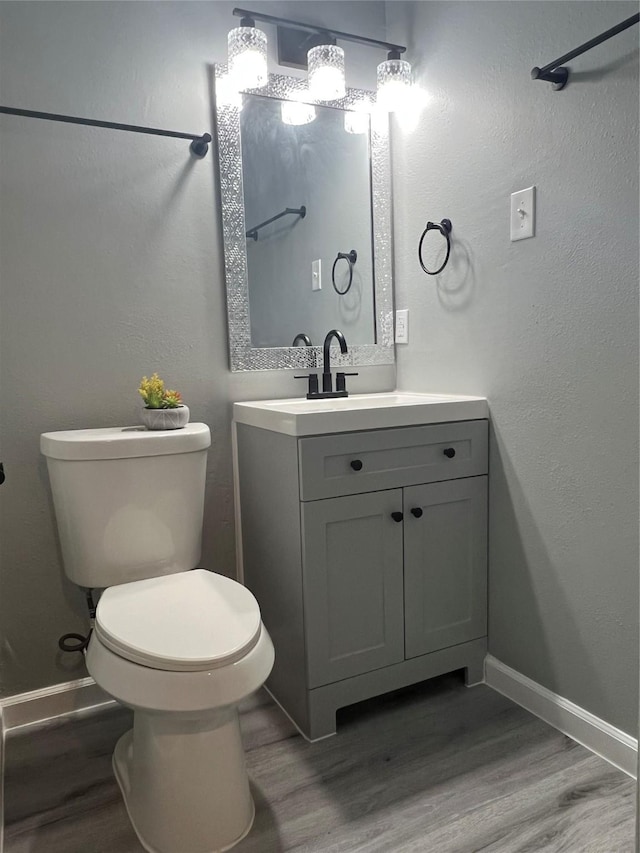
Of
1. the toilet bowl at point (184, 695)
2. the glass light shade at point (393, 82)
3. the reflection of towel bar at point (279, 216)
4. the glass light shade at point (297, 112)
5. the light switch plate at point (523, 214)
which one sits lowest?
the toilet bowl at point (184, 695)

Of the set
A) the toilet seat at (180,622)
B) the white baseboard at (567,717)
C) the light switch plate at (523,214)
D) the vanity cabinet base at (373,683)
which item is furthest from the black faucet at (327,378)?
the white baseboard at (567,717)

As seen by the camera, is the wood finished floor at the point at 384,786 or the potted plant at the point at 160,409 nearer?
the wood finished floor at the point at 384,786


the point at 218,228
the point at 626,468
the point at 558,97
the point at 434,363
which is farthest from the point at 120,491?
the point at 558,97

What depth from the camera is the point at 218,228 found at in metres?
1.86

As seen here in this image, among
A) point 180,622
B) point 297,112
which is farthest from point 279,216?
point 180,622

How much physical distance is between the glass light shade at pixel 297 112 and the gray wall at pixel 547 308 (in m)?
0.35

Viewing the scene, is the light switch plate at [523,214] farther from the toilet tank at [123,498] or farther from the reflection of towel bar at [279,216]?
the toilet tank at [123,498]

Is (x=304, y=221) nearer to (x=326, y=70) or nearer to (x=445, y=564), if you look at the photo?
(x=326, y=70)

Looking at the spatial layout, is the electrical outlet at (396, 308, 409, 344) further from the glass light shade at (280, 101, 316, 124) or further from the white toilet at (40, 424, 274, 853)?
the white toilet at (40, 424, 274, 853)

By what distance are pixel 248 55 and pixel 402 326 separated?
3.06 feet

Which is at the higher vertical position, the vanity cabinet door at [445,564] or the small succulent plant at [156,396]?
the small succulent plant at [156,396]

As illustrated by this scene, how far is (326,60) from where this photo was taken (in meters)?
1.82

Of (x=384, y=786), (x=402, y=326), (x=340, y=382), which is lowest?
(x=384, y=786)

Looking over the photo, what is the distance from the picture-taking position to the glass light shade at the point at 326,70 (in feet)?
5.97
